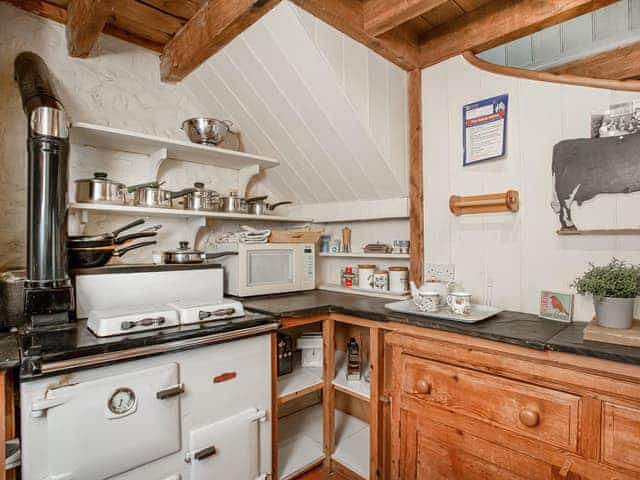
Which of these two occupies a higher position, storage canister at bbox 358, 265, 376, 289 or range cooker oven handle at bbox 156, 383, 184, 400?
storage canister at bbox 358, 265, 376, 289

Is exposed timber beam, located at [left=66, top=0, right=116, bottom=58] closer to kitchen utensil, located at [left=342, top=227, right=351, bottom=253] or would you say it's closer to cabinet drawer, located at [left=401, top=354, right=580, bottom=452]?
kitchen utensil, located at [left=342, top=227, right=351, bottom=253]

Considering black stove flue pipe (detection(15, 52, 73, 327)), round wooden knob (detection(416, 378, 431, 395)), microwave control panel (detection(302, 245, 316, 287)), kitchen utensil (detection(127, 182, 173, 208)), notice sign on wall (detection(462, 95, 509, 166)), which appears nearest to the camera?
black stove flue pipe (detection(15, 52, 73, 327))

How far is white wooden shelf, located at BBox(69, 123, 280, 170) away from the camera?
175 cm

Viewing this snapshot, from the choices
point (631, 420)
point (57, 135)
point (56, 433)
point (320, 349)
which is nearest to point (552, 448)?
point (631, 420)

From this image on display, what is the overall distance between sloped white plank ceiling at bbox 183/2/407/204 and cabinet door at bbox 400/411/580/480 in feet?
4.04

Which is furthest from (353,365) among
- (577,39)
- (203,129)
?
(577,39)

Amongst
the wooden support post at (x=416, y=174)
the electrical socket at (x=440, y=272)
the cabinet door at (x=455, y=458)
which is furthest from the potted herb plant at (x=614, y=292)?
the wooden support post at (x=416, y=174)

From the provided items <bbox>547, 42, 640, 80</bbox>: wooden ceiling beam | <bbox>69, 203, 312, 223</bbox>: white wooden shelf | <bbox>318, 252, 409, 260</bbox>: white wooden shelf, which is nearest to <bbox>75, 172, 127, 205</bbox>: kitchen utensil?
<bbox>69, 203, 312, 223</bbox>: white wooden shelf

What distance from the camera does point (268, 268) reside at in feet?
7.18

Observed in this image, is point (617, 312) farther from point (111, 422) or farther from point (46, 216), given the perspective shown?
point (46, 216)

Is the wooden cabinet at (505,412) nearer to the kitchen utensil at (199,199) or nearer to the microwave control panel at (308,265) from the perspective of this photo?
the microwave control panel at (308,265)

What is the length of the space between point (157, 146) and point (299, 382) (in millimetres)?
1480

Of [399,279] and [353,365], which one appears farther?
[399,279]

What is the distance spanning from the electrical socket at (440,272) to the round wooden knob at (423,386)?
1.97 ft
